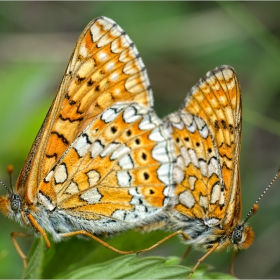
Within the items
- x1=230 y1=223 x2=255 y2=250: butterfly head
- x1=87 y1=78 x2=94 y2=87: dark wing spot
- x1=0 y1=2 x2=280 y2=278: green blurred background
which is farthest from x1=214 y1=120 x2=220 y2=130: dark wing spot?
x1=0 y1=2 x2=280 y2=278: green blurred background

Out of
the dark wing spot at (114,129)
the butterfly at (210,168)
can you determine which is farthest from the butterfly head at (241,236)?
the dark wing spot at (114,129)

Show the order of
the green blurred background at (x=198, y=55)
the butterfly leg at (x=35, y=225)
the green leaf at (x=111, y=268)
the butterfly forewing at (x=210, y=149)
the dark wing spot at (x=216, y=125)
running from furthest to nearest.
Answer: the green blurred background at (x=198, y=55), the dark wing spot at (x=216, y=125), the butterfly forewing at (x=210, y=149), the butterfly leg at (x=35, y=225), the green leaf at (x=111, y=268)

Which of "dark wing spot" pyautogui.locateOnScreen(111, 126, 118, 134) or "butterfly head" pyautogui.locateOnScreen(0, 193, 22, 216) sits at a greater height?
"dark wing spot" pyautogui.locateOnScreen(111, 126, 118, 134)

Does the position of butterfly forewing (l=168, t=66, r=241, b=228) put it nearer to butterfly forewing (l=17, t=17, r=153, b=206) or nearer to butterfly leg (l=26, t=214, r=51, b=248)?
butterfly forewing (l=17, t=17, r=153, b=206)

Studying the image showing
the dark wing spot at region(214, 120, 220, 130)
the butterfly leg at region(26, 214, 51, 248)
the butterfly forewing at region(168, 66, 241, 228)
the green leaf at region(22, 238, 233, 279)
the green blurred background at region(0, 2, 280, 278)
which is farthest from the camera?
the green blurred background at region(0, 2, 280, 278)

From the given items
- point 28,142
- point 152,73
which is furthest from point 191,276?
point 152,73

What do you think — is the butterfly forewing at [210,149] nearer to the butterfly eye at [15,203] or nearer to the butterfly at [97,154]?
the butterfly at [97,154]
